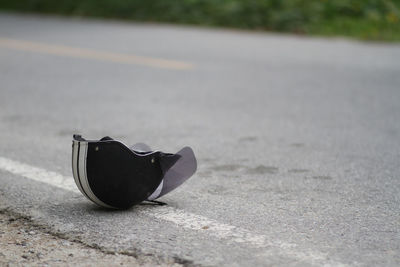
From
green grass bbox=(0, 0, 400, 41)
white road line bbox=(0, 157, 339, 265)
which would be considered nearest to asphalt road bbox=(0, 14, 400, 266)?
white road line bbox=(0, 157, 339, 265)

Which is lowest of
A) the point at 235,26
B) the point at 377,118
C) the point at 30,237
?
the point at 30,237

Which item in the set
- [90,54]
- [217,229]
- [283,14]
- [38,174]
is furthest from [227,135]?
[283,14]

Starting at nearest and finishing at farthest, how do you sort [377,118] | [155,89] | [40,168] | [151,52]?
[40,168], [377,118], [155,89], [151,52]

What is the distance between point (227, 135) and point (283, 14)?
7.40 metres

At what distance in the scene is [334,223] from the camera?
3490mm

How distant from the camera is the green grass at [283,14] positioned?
40.9 ft

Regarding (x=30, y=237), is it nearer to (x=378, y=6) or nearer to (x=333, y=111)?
(x=333, y=111)

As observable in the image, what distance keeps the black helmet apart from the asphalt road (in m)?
0.11

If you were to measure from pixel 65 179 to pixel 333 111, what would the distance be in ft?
10.1

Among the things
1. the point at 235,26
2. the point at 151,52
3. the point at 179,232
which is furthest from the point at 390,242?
the point at 235,26

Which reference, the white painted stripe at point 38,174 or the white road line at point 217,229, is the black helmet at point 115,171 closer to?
the white road line at point 217,229

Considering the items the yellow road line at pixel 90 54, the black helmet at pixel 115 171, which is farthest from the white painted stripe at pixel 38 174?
the yellow road line at pixel 90 54

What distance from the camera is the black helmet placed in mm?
3527

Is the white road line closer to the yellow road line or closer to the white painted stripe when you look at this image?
the white painted stripe
